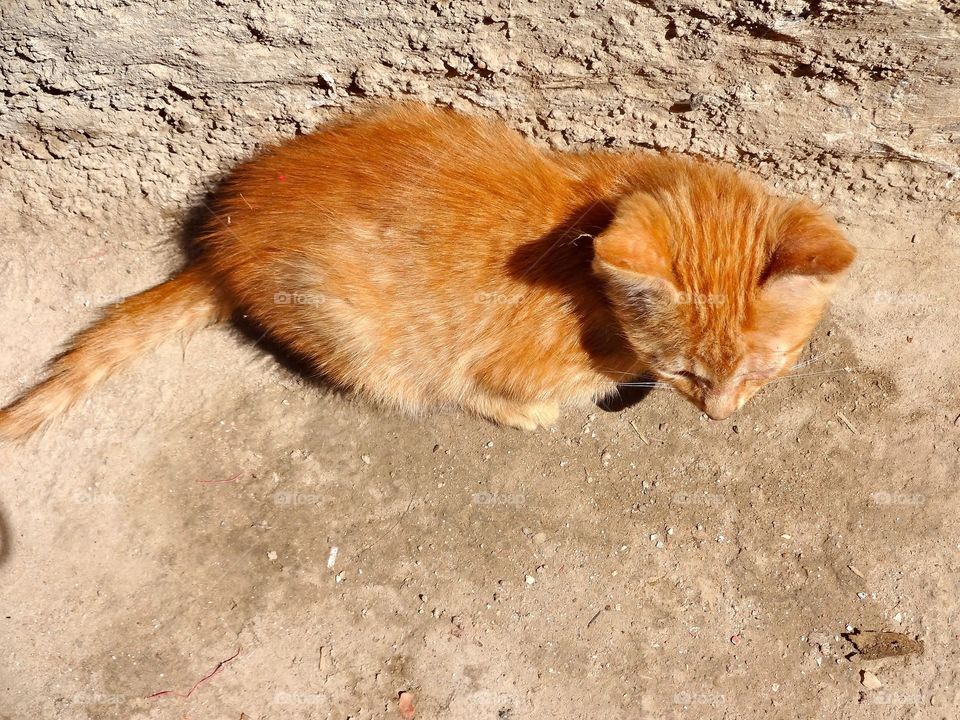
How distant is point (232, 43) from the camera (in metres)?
2.78

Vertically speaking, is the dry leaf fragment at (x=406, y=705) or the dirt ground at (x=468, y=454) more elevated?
the dirt ground at (x=468, y=454)

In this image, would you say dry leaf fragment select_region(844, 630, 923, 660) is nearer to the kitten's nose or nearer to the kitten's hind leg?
the kitten's nose

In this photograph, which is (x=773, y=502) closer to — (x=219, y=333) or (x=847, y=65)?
(x=847, y=65)

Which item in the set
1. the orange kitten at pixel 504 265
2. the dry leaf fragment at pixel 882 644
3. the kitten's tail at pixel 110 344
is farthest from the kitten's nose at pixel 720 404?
the kitten's tail at pixel 110 344

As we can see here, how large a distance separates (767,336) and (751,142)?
108 cm

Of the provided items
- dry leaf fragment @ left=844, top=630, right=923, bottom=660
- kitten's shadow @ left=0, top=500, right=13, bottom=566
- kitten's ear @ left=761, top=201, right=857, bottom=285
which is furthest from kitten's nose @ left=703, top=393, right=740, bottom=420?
kitten's shadow @ left=0, top=500, right=13, bottom=566

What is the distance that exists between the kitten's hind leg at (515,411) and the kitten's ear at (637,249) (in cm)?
104

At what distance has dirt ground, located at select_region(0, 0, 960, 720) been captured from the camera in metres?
2.79

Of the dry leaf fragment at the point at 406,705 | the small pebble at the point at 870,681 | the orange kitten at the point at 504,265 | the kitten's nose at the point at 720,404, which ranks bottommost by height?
the dry leaf fragment at the point at 406,705

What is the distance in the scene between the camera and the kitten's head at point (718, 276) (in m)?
2.24

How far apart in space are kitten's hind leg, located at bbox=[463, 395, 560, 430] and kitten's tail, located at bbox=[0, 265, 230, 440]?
126 centimetres

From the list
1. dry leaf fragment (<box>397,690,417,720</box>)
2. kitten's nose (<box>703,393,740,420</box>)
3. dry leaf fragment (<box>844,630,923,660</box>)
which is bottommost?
dry leaf fragment (<box>397,690,417,720</box>)

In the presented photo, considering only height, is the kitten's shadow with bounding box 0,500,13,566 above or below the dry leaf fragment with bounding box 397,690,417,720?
above

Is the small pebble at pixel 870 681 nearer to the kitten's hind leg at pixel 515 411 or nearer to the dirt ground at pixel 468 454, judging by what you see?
the dirt ground at pixel 468 454
